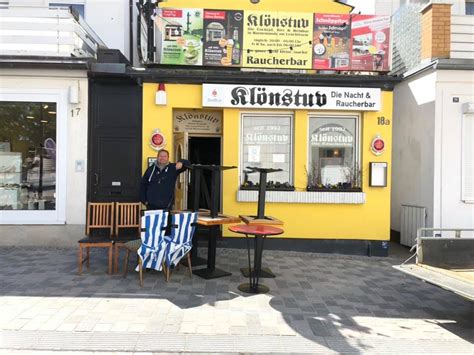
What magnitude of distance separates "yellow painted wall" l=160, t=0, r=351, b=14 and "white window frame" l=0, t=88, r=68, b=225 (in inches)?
138

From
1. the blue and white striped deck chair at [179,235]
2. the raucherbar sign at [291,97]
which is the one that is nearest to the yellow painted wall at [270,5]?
the raucherbar sign at [291,97]

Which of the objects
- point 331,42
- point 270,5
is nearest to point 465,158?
point 331,42

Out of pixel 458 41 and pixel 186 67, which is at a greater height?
pixel 458 41

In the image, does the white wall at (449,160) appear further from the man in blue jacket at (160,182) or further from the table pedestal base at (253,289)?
the man in blue jacket at (160,182)

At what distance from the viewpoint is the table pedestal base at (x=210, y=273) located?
6141 mm

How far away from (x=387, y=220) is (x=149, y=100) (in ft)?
17.0

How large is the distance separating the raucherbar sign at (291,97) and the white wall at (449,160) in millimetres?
1414

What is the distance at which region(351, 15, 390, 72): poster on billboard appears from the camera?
7.93 metres

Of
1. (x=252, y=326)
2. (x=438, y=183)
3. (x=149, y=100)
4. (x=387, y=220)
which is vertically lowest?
(x=252, y=326)

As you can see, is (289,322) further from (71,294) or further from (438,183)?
(438,183)

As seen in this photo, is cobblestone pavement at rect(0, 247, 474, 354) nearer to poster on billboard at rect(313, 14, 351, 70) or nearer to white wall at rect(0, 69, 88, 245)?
white wall at rect(0, 69, 88, 245)

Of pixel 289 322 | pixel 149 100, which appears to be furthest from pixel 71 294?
pixel 149 100

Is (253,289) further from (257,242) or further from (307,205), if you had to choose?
(307,205)

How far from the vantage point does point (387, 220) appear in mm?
8016
